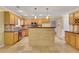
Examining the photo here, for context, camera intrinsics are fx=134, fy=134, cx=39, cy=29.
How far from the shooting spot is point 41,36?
6.45 metres

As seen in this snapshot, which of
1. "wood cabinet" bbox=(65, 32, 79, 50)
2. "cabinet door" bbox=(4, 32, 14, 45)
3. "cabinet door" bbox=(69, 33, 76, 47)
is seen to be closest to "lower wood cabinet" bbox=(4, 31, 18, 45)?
"cabinet door" bbox=(4, 32, 14, 45)

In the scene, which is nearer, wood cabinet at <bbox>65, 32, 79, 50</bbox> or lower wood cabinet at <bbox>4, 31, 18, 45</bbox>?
wood cabinet at <bbox>65, 32, 79, 50</bbox>

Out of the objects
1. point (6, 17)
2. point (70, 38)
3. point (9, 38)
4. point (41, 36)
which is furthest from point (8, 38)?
point (70, 38)

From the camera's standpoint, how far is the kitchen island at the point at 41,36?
6.39 m

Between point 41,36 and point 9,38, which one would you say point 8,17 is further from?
point 41,36

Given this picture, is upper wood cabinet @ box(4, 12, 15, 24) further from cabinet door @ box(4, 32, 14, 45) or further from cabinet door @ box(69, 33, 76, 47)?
cabinet door @ box(69, 33, 76, 47)

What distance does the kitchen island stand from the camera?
6391 millimetres

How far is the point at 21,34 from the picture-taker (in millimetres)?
8156

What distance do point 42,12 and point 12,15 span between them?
5.41 ft

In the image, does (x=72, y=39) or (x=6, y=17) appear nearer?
(x=72, y=39)

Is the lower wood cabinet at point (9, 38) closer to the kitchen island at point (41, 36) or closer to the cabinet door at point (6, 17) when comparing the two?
the cabinet door at point (6, 17)

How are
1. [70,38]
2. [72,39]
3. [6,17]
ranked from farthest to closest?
[6,17] < [70,38] < [72,39]
